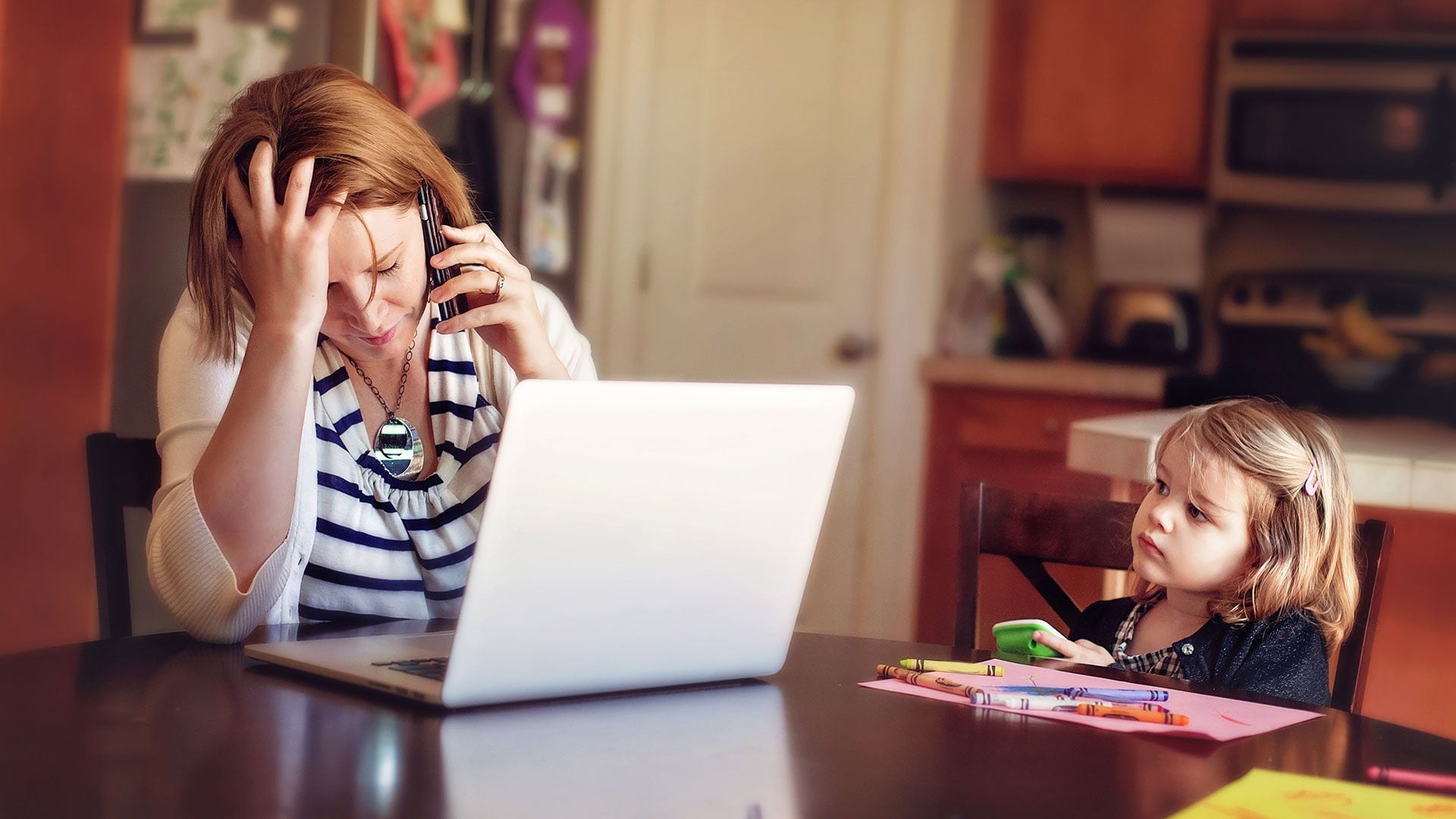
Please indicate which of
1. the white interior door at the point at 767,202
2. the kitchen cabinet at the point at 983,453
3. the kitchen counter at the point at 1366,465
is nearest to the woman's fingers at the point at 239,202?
the kitchen counter at the point at 1366,465

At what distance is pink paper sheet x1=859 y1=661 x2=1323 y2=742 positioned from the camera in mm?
967

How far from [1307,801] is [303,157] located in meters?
0.89

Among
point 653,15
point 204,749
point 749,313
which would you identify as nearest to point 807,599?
point 749,313

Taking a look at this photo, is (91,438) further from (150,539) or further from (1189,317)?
(1189,317)

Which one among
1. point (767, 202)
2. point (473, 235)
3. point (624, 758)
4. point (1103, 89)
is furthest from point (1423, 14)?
point (624, 758)

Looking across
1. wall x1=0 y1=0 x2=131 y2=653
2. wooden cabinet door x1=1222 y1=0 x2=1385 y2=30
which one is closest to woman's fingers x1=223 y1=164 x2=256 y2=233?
wall x1=0 y1=0 x2=131 y2=653

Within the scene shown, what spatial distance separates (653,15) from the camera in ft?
12.4

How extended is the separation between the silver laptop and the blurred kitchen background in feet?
7.38

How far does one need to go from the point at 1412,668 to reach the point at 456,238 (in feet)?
5.11

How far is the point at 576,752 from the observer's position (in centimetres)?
84

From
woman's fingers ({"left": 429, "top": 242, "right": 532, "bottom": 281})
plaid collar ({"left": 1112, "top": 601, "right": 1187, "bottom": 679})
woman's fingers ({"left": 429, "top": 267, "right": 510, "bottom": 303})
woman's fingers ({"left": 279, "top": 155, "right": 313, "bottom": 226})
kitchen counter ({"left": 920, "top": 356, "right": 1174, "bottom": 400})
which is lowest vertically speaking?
plaid collar ({"left": 1112, "top": 601, "right": 1187, "bottom": 679})

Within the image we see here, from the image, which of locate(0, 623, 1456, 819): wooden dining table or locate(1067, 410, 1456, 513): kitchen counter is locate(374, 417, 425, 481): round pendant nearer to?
locate(0, 623, 1456, 819): wooden dining table

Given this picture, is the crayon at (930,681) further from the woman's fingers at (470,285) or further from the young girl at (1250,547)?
the woman's fingers at (470,285)

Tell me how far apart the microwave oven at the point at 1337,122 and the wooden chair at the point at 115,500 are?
291 cm
